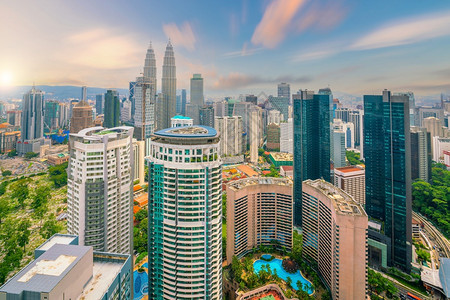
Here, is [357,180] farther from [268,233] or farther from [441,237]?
[268,233]

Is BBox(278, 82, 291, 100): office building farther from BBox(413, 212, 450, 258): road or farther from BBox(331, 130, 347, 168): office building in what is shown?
BBox(413, 212, 450, 258): road

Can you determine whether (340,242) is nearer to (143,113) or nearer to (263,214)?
(263,214)

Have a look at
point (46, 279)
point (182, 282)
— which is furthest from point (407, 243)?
point (46, 279)

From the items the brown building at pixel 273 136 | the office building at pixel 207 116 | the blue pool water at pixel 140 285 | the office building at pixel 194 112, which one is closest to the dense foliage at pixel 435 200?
the blue pool water at pixel 140 285

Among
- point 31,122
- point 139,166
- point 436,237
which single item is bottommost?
point 436,237

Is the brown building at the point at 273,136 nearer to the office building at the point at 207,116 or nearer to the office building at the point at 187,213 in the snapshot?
the office building at the point at 207,116

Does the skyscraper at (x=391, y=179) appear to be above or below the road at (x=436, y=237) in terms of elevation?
above

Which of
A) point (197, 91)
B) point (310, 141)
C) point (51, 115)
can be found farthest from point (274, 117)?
point (51, 115)
